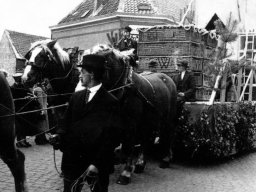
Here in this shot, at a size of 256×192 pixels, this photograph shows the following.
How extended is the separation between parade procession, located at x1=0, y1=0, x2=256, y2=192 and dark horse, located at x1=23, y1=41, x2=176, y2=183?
0.06 feet

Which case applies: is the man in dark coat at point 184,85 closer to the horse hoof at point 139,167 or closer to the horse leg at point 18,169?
the horse hoof at point 139,167

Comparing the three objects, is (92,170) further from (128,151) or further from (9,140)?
(128,151)

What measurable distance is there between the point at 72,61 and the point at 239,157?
16.4 ft

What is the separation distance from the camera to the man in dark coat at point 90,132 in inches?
140

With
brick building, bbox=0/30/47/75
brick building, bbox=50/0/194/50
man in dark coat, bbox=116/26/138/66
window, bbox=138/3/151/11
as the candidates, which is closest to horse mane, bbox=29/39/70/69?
man in dark coat, bbox=116/26/138/66

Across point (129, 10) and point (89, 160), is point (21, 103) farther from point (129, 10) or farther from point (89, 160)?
point (129, 10)

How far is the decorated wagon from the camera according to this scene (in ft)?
24.6

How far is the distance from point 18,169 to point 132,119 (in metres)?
1.88

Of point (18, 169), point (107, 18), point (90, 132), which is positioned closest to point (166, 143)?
point (18, 169)

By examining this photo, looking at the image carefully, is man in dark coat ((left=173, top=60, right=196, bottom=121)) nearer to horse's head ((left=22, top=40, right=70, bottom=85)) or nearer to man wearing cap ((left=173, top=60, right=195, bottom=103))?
man wearing cap ((left=173, top=60, right=195, bottom=103))

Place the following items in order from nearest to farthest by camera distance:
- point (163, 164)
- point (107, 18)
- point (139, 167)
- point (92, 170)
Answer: point (92, 170) < point (139, 167) < point (163, 164) < point (107, 18)

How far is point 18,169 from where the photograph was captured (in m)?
4.69

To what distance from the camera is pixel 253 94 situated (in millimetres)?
15180

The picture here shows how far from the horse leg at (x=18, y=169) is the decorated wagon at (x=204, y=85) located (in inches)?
147
